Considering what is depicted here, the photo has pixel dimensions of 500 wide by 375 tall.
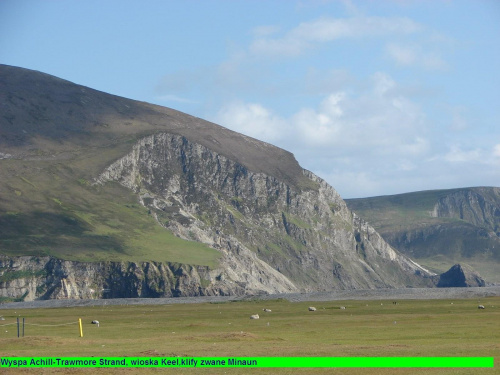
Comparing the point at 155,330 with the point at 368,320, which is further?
the point at 368,320

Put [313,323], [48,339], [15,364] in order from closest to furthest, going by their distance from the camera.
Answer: [15,364], [48,339], [313,323]

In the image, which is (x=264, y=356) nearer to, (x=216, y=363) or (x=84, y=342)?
(x=216, y=363)

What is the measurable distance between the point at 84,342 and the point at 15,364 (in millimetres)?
17110

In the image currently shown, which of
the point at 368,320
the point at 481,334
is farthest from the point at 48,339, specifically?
the point at 368,320

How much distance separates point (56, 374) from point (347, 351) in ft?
61.7

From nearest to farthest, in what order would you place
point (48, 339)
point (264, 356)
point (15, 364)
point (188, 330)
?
point (15, 364)
point (264, 356)
point (48, 339)
point (188, 330)

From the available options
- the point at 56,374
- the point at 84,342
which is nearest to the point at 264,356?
the point at 56,374

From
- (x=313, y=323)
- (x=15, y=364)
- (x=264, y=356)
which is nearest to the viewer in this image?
(x=15, y=364)

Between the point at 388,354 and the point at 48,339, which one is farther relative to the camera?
the point at 48,339

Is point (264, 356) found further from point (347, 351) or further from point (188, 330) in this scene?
point (188, 330)

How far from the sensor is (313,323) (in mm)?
88688

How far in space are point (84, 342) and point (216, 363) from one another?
19.7 meters

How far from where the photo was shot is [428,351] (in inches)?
1933

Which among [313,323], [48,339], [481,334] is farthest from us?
[313,323]
